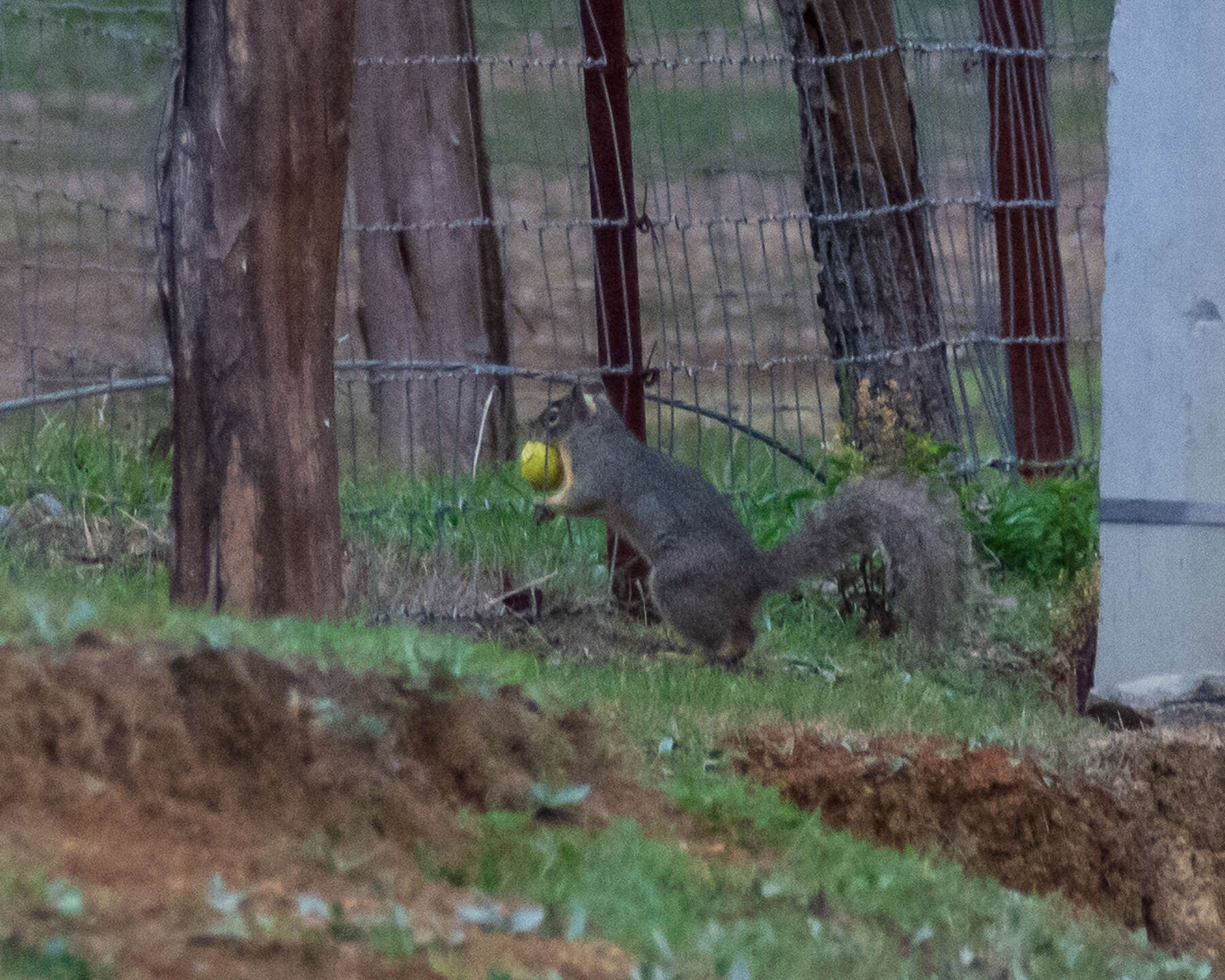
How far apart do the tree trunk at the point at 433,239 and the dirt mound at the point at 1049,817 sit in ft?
13.6

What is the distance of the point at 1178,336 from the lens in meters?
4.67

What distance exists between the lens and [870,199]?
7.05 metres

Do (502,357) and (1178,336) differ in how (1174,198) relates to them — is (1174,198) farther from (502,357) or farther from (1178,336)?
(502,357)

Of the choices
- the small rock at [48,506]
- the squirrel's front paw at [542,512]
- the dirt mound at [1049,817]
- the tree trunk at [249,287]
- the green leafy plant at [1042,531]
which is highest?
the tree trunk at [249,287]

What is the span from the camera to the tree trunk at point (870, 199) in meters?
7.04

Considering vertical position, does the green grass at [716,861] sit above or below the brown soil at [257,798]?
below

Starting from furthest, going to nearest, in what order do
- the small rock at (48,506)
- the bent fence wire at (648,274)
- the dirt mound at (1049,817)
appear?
the small rock at (48,506) < the bent fence wire at (648,274) < the dirt mound at (1049,817)

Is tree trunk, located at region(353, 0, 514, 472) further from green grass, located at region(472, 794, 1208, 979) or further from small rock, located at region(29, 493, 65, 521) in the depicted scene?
green grass, located at region(472, 794, 1208, 979)

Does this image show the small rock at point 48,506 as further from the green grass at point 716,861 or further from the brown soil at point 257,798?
the brown soil at point 257,798

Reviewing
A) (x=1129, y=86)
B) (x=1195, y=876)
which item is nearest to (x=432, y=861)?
(x=1195, y=876)

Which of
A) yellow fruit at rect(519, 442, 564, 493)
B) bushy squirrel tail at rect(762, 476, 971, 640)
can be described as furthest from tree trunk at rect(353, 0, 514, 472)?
bushy squirrel tail at rect(762, 476, 971, 640)

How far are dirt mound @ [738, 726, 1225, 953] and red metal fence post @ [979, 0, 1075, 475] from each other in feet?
8.92

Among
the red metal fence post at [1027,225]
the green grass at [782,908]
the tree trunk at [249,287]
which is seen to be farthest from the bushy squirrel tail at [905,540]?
the green grass at [782,908]

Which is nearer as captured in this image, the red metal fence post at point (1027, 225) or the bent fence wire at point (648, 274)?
the bent fence wire at point (648, 274)
